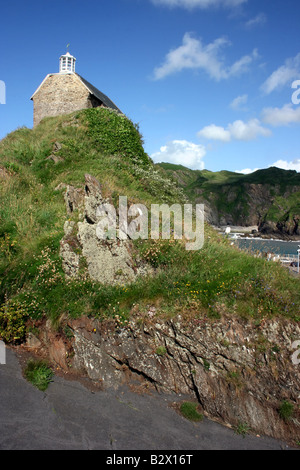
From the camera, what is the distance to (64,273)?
863cm

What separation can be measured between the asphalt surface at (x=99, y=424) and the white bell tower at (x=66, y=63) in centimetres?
3096

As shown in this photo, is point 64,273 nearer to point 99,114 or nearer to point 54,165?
point 54,165

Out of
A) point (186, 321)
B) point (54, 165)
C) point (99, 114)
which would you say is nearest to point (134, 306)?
point (186, 321)

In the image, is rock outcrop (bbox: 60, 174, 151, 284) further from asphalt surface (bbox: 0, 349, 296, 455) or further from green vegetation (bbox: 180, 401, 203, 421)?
green vegetation (bbox: 180, 401, 203, 421)

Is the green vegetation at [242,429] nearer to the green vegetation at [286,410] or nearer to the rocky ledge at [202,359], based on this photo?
the rocky ledge at [202,359]

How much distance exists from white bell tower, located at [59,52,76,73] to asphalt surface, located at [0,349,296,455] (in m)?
31.0

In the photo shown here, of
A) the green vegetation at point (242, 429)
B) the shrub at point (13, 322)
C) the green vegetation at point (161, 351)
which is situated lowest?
the green vegetation at point (242, 429)

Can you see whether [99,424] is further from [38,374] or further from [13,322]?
[13,322]

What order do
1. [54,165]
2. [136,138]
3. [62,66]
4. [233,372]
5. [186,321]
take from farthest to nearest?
[62,66], [136,138], [54,165], [186,321], [233,372]

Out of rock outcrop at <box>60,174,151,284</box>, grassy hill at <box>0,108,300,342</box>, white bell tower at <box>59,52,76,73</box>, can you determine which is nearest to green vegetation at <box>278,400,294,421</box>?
grassy hill at <box>0,108,300,342</box>

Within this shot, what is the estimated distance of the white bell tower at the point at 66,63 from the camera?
94.6ft

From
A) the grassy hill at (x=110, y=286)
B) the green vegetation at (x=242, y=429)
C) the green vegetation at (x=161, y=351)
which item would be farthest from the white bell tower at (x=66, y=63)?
the green vegetation at (x=242, y=429)

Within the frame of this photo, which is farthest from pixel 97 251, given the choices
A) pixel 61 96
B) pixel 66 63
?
pixel 66 63
